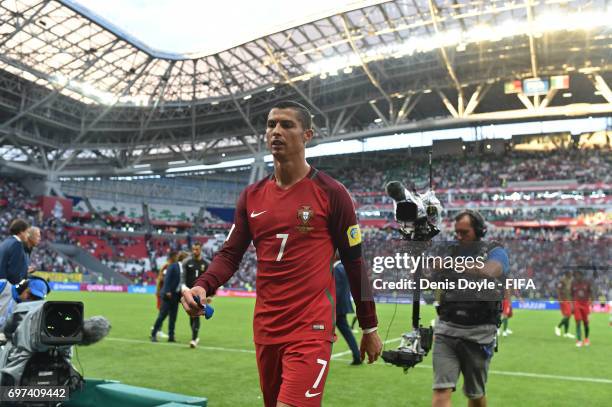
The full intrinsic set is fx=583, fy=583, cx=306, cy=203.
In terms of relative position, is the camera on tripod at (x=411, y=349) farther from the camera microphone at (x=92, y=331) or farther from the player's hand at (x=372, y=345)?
the camera microphone at (x=92, y=331)

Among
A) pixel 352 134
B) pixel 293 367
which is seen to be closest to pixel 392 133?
pixel 352 134

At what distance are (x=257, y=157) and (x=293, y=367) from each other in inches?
1830

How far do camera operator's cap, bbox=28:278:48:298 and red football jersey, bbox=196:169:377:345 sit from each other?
10.0 ft

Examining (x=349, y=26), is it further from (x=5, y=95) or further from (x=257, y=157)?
(x=5, y=95)

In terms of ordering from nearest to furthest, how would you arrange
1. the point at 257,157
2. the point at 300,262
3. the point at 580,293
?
the point at 300,262 < the point at 580,293 < the point at 257,157

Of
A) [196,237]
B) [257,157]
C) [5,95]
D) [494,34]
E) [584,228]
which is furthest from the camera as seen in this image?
[196,237]

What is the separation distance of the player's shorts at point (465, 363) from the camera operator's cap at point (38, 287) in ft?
12.5

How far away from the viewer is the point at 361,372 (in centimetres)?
897

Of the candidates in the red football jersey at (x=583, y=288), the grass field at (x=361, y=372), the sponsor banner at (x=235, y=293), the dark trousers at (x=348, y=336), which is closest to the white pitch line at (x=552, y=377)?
the grass field at (x=361, y=372)

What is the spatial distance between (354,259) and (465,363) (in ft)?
6.75

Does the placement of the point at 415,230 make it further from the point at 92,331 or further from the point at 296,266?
the point at 92,331

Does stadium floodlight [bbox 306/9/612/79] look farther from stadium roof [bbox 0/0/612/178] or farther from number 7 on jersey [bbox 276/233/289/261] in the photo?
number 7 on jersey [bbox 276/233/289/261]

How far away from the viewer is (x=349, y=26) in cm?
3353

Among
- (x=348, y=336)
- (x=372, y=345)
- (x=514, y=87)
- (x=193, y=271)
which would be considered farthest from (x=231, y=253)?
(x=514, y=87)
